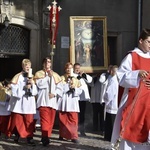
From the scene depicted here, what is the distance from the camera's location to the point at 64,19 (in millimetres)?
10727

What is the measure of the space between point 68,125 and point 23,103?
43.1 inches

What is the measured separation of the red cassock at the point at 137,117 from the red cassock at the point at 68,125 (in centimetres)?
372

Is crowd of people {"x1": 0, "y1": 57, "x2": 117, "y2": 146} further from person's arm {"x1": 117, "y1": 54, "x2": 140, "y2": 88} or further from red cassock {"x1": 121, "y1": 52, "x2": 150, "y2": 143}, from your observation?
red cassock {"x1": 121, "y1": 52, "x2": 150, "y2": 143}

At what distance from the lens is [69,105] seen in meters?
8.34

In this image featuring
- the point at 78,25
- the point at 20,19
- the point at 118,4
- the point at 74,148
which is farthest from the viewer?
the point at 118,4

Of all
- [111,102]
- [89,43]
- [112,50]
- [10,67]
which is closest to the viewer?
[111,102]

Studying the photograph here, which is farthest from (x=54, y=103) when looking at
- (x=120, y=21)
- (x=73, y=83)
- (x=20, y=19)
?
(x=120, y=21)

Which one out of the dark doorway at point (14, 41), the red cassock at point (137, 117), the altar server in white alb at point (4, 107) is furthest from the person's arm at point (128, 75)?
the dark doorway at point (14, 41)

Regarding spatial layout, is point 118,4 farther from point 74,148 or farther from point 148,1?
point 74,148

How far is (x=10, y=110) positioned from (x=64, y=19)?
3.57 metres

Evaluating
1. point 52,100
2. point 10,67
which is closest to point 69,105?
point 52,100

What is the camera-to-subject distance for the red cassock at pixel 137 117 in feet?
15.1

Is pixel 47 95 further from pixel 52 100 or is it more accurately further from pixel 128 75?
pixel 128 75

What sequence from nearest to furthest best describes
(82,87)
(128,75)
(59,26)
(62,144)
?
(128,75)
(62,144)
(82,87)
(59,26)
